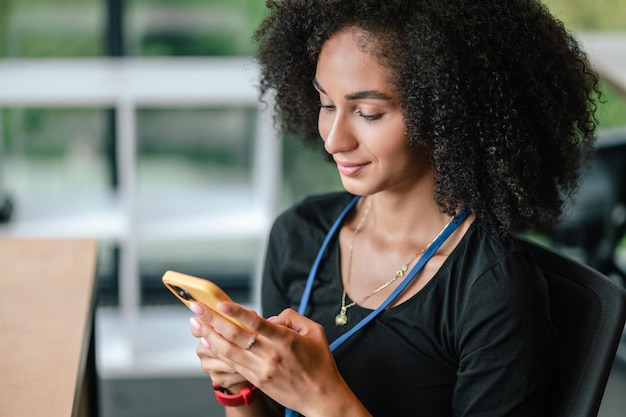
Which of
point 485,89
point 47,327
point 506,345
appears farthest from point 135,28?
point 506,345

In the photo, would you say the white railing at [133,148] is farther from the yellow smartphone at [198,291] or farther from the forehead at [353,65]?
the yellow smartphone at [198,291]

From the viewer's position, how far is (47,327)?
1392 millimetres

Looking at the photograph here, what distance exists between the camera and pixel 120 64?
2854 millimetres

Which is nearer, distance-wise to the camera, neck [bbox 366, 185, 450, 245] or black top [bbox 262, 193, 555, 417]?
black top [bbox 262, 193, 555, 417]

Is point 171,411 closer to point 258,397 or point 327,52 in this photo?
point 258,397

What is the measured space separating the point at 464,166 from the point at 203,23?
2.07 m

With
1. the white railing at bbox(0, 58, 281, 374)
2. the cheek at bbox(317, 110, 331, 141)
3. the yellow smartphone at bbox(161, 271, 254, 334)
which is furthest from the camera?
the white railing at bbox(0, 58, 281, 374)

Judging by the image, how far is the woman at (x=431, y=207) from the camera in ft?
3.85

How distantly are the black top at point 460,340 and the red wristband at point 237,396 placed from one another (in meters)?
0.14

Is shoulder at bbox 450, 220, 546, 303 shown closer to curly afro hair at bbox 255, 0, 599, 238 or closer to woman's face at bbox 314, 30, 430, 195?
curly afro hair at bbox 255, 0, 599, 238

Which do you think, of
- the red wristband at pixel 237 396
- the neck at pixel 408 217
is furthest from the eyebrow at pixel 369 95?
the red wristband at pixel 237 396

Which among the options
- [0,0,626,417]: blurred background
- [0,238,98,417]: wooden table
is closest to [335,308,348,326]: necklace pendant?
[0,238,98,417]: wooden table

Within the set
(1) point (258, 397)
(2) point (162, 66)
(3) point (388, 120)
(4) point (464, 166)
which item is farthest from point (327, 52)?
(2) point (162, 66)

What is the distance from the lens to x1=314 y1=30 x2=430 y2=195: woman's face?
47.9 inches
